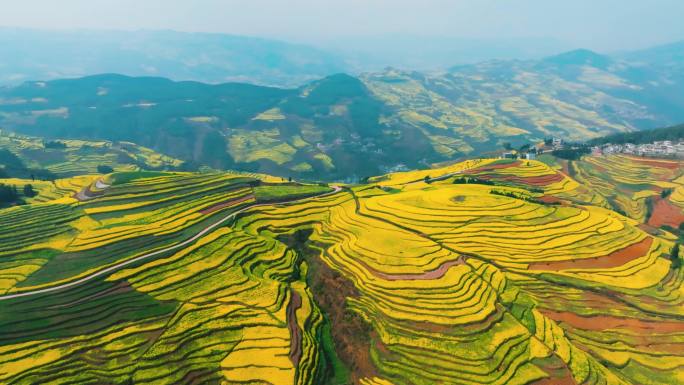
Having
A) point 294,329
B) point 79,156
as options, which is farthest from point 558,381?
point 79,156

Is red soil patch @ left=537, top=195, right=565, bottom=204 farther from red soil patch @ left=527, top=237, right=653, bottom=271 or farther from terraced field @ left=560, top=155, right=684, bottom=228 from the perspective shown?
terraced field @ left=560, top=155, right=684, bottom=228

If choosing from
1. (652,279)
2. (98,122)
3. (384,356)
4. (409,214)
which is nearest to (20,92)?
(98,122)

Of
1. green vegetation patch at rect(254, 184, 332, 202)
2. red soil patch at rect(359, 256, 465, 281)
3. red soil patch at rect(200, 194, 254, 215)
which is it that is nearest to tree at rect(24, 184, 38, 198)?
red soil patch at rect(200, 194, 254, 215)

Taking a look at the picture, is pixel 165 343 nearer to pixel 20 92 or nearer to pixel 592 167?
pixel 592 167

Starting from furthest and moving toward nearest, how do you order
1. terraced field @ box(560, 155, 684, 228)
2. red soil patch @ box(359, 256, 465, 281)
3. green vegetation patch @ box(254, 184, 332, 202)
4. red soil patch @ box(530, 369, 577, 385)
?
terraced field @ box(560, 155, 684, 228) → green vegetation patch @ box(254, 184, 332, 202) → red soil patch @ box(359, 256, 465, 281) → red soil patch @ box(530, 369, 577, 385)

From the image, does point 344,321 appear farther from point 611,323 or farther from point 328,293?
point 611,323

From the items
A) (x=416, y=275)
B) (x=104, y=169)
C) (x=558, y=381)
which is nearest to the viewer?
(x=558, y=381)

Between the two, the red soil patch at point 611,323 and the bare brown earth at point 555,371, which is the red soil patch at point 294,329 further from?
the red soil patch at point 611,323
